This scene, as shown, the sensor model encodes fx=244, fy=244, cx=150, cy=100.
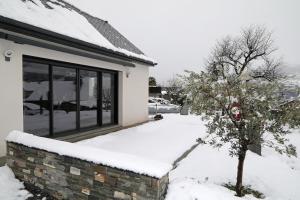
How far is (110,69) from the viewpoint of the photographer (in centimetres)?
862

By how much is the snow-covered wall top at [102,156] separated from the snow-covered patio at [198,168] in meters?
0.43

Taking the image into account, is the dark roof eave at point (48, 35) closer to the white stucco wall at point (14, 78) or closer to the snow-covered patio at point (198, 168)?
the white stucco wall at point (14, 78)

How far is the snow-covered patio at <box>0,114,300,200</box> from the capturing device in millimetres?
3437

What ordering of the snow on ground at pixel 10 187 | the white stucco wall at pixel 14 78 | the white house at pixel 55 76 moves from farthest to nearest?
the white house at pixel 55 76
the white stucco wall at pixel 14 78
the snow on ground at pixel 10 187

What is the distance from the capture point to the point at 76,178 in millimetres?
3500

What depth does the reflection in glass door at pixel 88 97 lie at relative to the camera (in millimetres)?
7598

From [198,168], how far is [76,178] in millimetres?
2750

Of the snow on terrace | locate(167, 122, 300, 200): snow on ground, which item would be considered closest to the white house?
the snow on terrace

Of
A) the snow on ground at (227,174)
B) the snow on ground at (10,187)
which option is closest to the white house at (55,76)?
the snow on ground at (10,187)

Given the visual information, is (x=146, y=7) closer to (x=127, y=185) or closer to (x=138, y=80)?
(x=138, y=80)

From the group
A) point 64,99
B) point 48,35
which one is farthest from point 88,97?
point 48,35

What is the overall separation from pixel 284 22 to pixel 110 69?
30904 millimetres

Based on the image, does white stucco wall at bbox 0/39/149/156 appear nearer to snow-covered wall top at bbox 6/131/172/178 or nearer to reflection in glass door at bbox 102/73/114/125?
reflection in glass door at bbox 102/73/114/125

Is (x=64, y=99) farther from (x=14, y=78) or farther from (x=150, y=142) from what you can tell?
(x=150, y=142)
